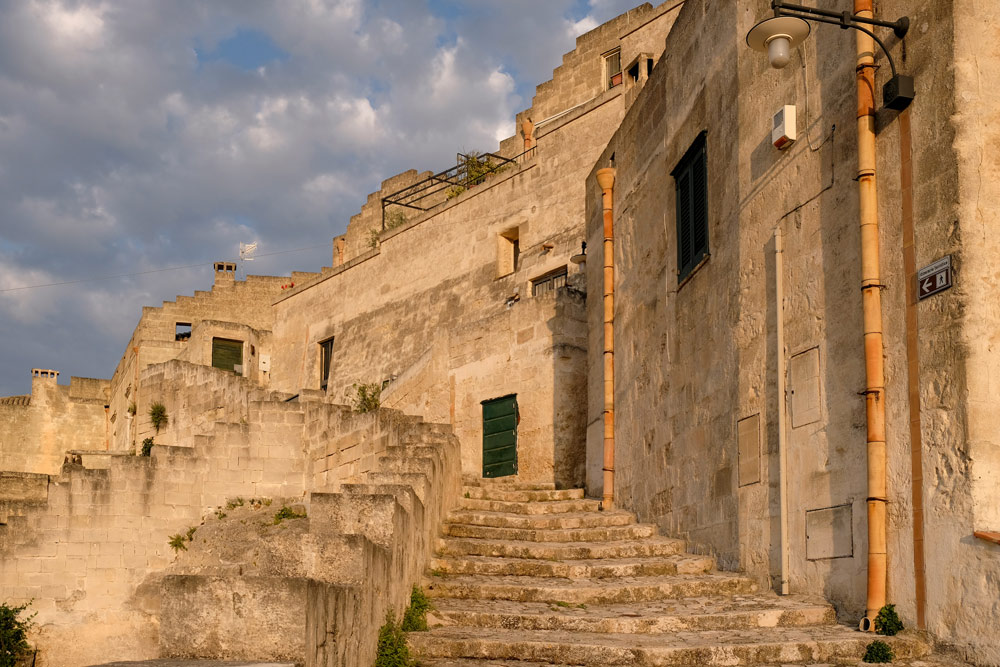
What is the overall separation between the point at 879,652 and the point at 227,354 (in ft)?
84.8

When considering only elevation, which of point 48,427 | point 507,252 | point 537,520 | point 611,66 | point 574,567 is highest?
point 611,66

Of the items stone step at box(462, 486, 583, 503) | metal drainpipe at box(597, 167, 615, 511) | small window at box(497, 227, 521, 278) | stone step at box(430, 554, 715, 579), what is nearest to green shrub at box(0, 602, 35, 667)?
stone step at box(462, 486, 583, 503)

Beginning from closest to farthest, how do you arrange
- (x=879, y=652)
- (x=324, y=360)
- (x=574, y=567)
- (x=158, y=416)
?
(x=879, y=652), (x=574, y=567), (x=158, y=416), (x=324, y=360)

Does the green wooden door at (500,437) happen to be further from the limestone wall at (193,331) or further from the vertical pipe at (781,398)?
the limestone wall at (193,331)

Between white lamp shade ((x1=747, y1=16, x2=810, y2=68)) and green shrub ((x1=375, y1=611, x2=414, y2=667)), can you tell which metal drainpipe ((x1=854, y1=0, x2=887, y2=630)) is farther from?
green shrub ((x1=375, y1=611, x2=414, y2=667))

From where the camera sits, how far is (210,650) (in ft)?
18.5

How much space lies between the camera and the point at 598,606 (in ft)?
27.5

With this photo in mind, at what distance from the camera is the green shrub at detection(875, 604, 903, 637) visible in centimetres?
686

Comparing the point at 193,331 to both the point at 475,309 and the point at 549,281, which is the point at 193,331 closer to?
the point at 475,309

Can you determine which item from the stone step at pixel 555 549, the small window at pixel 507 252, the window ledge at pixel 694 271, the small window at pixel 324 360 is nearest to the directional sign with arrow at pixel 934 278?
the window ledge at pixel 694 271

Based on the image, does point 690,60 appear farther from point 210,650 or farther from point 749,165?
point 210,650

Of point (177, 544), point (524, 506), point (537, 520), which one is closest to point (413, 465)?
point (537, 520)

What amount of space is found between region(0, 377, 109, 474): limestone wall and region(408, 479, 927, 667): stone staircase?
27516mm

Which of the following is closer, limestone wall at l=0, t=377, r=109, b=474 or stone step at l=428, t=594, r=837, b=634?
stone step at l=428, t=594, r=837, b=634
